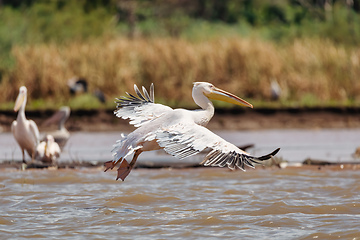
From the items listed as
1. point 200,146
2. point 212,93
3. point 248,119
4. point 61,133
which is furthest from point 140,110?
point 248,119

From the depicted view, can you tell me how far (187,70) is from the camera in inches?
751

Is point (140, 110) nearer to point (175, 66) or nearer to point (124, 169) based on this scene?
point (124, 169)

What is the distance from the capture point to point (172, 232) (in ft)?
20.0

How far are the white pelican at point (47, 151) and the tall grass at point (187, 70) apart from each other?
8.00 metres

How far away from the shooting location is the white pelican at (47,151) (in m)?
10.0

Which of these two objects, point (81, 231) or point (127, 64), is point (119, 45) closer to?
point (127, 64)

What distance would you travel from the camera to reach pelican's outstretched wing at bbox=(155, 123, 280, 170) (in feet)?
19.4

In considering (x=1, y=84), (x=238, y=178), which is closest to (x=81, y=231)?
(x=238, y=178)

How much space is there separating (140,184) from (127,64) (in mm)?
10831

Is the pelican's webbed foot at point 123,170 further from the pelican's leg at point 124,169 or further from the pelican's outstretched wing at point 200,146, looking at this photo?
the pelican's outstretched wing at point 200,146

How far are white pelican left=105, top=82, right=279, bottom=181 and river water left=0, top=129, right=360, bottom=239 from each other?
0.55 metres

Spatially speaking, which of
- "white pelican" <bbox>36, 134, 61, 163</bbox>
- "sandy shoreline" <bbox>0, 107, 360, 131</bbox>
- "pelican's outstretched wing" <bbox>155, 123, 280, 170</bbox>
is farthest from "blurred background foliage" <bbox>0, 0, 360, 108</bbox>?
"pelican's outstretched wing" <bbox>155, 123, 280, 170</bbox>

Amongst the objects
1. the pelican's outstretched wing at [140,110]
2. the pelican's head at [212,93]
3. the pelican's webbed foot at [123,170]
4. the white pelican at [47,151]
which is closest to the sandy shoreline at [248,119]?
the white pelican at [47,151]

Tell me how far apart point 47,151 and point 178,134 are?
406cm
